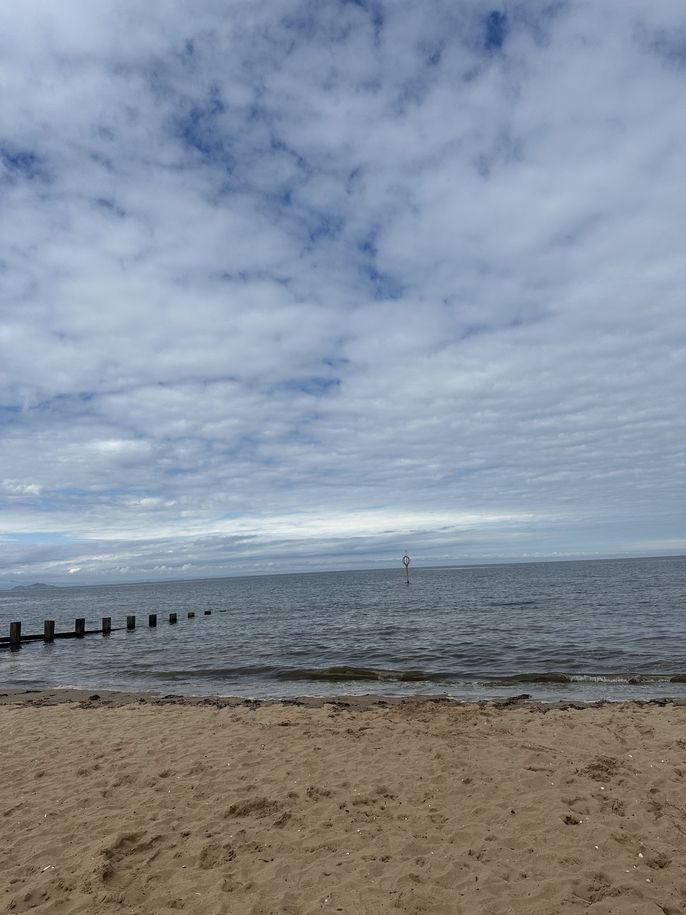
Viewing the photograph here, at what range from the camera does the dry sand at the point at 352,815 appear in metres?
4.95

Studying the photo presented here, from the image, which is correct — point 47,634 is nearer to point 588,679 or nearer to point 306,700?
point 306,700

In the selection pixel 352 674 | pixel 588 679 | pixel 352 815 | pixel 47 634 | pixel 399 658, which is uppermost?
pixel 352 815

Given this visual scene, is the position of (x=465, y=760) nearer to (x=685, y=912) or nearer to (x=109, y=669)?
(x=685, y=912)

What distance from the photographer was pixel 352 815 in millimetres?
6523

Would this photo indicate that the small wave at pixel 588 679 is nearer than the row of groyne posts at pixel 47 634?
Yes

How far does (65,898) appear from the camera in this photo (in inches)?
196

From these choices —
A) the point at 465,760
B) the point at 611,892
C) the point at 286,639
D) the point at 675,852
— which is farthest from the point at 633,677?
the point at 286,639

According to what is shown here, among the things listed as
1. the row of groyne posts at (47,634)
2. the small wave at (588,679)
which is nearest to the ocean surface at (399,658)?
the small wave at (588,679)

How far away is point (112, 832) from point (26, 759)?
382 centimetres

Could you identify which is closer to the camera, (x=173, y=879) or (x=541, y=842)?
(x=173, y=879)

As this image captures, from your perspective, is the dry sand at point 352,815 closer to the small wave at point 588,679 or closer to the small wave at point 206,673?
the small wave at point 588,679

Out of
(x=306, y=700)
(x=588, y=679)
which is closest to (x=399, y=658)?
(x=588, y=679)

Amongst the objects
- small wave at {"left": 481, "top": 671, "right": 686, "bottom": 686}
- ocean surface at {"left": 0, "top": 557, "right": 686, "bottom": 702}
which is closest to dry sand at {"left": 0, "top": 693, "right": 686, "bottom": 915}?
small wave at {"left": 481, "top": 671, "right": 686, "bottom": 686}

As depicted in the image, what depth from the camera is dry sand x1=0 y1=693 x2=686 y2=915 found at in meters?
4.95
